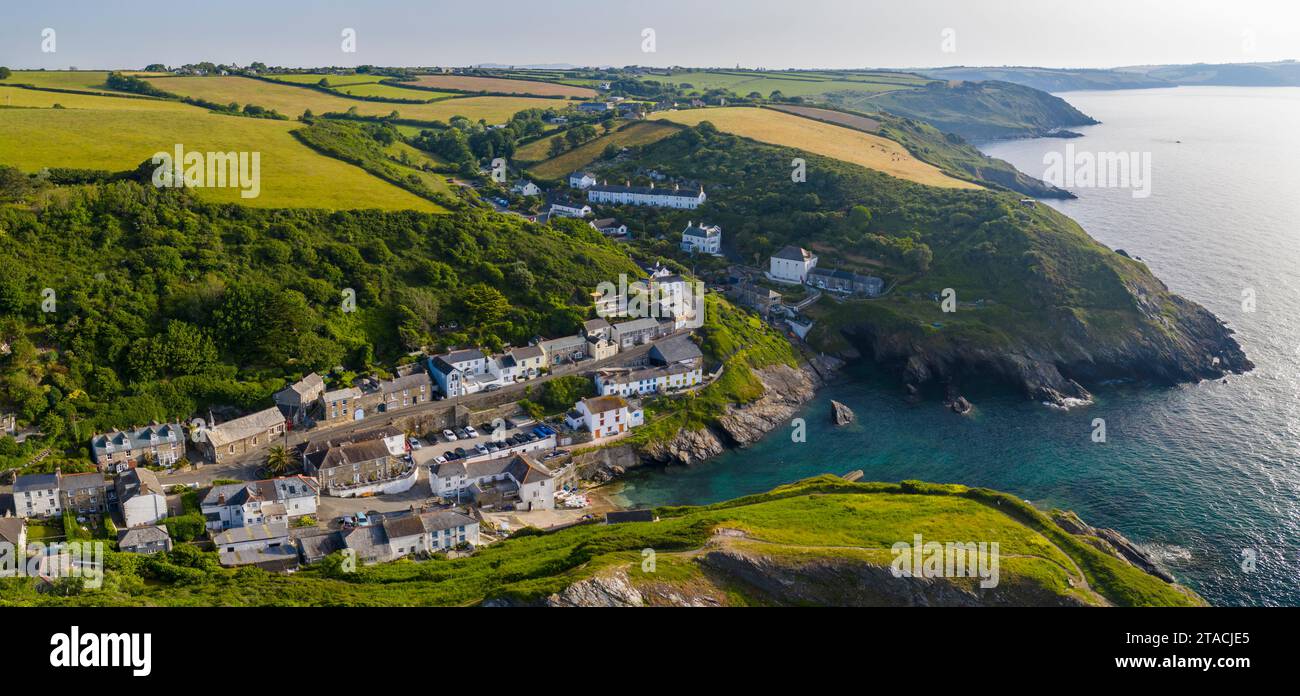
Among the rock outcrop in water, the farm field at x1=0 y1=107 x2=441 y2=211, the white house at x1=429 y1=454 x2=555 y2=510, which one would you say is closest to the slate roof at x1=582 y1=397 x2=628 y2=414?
the white house at x1=429 y1=454 x2=555 y2=510

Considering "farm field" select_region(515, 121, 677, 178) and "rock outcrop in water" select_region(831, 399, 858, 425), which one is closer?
"rock outcrop in water" select_region(831, 399, 858, 425)

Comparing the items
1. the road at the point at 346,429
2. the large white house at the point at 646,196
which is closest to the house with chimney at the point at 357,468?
the road at the point at 346,429

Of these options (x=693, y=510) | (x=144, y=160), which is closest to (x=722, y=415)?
(x=693, y=510)

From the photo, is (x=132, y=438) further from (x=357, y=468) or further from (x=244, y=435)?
(x=357, y=468)

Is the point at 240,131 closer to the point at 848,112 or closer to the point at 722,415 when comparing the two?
the point at 722,415

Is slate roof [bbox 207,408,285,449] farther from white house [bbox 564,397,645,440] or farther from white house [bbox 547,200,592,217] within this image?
white house [bbox 547,200,592,217]

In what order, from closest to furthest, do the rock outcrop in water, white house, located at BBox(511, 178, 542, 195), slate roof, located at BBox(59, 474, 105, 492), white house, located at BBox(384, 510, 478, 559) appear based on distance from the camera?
white house, located at BBox(384, 510, 478, 559) < slate roof, located at BBox(59, 474, 105, 492) < the rock outcrop in water < white house, located at BBox(511, 178, 542, 195)
